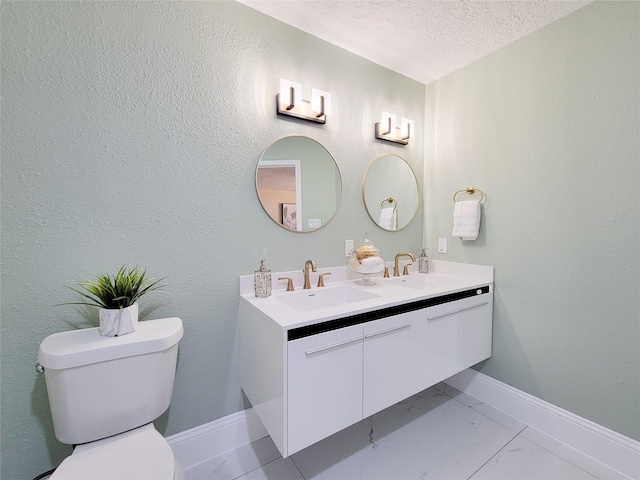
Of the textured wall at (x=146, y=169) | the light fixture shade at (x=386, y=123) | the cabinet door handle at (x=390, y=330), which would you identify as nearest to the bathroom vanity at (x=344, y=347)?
the cabinet door handle at (x=390, y=330)

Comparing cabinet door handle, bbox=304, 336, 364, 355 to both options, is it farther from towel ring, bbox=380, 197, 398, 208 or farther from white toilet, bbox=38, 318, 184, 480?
towel ring, bbox=380, 197, 398, 208

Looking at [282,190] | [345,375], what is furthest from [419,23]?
[345,375]

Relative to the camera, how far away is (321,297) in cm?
171

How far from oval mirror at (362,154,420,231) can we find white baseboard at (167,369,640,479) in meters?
1.37

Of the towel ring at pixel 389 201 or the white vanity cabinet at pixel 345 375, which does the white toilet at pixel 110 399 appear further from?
the towel ring at pixel 389 201

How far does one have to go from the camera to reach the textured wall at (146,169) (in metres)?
1.12

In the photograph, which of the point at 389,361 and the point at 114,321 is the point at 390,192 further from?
the point at 114,321

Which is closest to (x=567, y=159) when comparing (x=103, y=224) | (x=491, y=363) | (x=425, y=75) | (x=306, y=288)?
(x=425, y=75)

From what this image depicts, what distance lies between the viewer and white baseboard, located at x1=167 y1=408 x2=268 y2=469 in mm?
1442

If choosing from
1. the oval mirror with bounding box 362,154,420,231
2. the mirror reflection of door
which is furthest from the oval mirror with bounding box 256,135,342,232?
the oval mirror with bounding box 362,154,420,231

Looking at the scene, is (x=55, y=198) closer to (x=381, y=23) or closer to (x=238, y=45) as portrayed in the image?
(x=238, y=45)

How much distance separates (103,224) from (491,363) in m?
2.46

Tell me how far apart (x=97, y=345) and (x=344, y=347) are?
3.13 ft

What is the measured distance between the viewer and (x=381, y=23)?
1675mm
